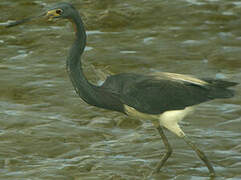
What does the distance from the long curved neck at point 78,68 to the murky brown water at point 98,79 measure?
32.6 inches

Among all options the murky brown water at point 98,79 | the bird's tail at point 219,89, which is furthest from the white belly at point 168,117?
the murky brown water at point 98,79

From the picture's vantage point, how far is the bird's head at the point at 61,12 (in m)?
6.23

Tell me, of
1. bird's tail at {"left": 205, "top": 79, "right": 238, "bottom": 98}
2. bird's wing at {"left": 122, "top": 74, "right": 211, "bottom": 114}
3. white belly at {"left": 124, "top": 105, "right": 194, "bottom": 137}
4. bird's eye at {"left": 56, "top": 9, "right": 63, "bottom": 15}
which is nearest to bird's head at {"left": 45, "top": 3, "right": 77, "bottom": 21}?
bird's eye at {"left": 56, "top": 9, "right": 63, "bottom": 15}

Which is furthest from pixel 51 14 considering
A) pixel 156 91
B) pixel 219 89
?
pixel 219 89

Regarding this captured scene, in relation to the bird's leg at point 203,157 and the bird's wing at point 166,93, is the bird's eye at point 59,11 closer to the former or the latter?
the bird's wing at point 166,93

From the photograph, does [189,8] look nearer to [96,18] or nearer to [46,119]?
[96,18]

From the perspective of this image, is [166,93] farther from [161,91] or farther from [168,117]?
[168,117]

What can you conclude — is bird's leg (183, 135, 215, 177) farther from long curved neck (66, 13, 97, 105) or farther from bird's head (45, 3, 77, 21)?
bird's head (45, 3, 77, 21)

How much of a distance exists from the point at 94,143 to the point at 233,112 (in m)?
1.84

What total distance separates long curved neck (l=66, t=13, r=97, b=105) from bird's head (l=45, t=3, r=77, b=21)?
2.3 inches

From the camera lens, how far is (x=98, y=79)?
977 cm

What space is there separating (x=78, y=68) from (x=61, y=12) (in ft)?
1.76

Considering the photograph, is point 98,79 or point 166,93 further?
point 98,79

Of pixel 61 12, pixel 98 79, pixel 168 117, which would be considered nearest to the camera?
pixel 61 12
